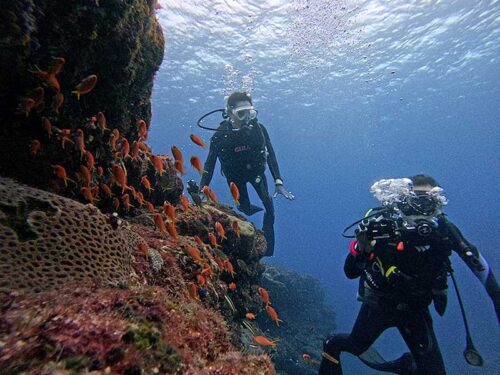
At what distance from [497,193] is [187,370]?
148m

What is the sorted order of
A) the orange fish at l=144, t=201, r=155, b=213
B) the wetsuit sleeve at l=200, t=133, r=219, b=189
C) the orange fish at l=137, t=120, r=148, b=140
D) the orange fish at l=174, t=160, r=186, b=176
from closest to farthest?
the orange fish at l=174, t=160, r=186, b=176 → the orange fish at l=137, t=120, r=148, b=140 → the orange fish at l=144, t=201, r=155, b=213 → the wetsuit sleeve at l=200, t=133, r=219, b=189

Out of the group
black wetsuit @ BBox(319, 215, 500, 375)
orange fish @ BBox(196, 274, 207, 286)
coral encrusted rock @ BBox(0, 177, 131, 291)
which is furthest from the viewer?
black wetsuit @ BBox(319, 215, 500, 375)

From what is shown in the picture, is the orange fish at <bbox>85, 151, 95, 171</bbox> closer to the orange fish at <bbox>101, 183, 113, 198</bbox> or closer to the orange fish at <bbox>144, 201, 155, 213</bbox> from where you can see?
the orange fish at <bbox>101, 183, 113, 198</bbox>

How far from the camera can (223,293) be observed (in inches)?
206

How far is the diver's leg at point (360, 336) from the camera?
5.75 metres

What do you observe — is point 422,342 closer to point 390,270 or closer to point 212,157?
point 390,270

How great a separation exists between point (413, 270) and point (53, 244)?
5.35 metres

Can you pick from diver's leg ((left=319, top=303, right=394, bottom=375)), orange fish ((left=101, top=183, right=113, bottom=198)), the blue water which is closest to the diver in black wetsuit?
diver's leg ((left=319, top=303, right=394, bottom=375))

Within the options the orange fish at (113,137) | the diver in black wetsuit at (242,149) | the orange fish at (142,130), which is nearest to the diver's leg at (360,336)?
the diver in black wetsuit at (242,149)

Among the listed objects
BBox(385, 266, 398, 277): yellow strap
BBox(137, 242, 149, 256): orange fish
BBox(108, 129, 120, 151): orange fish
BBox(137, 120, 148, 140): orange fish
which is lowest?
BBox(137, 242, 149, 256): orange fish

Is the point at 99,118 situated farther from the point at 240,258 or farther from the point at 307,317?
the point at 307,317

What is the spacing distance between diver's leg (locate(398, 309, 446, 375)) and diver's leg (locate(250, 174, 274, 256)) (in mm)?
5241

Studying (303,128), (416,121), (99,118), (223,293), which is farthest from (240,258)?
(416,121)

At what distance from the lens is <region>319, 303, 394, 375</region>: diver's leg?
5746 millimetres
